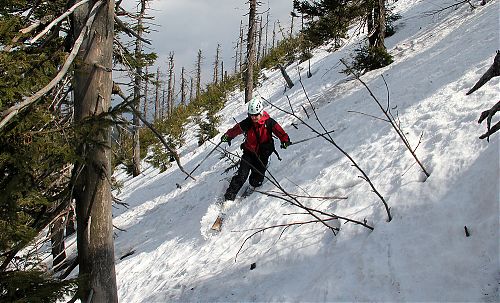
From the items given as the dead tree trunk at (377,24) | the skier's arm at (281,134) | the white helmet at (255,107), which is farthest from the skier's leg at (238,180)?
the dead tree trunk at (377,24)

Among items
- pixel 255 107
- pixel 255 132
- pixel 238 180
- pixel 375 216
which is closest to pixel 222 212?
pixel 238 180

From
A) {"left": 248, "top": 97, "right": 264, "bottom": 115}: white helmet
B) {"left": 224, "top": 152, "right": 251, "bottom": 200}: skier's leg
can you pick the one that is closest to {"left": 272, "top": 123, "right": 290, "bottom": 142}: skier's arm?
{"left": 248, "top": 97, "right": 264, "bottom": 115}: white helmet

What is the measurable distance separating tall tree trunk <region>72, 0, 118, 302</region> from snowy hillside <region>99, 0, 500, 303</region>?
6.19 feet

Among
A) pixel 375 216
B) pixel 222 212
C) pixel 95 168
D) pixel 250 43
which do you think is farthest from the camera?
pixel 250 43

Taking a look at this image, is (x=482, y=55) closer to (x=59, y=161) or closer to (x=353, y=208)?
(x=353, y=208)

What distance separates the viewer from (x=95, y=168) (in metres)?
3.27

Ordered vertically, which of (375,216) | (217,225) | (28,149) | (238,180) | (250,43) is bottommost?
(217,225)

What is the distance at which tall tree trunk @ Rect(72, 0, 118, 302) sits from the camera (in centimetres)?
317

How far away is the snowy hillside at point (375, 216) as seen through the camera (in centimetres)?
344

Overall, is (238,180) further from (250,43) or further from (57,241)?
(250,43)

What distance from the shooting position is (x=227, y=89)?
31375 millimetres

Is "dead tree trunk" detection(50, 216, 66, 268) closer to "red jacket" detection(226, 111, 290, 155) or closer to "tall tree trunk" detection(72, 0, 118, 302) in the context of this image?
"tall tree trunk" detection(72, 0, 118, 302)

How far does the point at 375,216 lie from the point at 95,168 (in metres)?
3.05

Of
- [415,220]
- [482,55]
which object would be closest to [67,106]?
[415,220]
